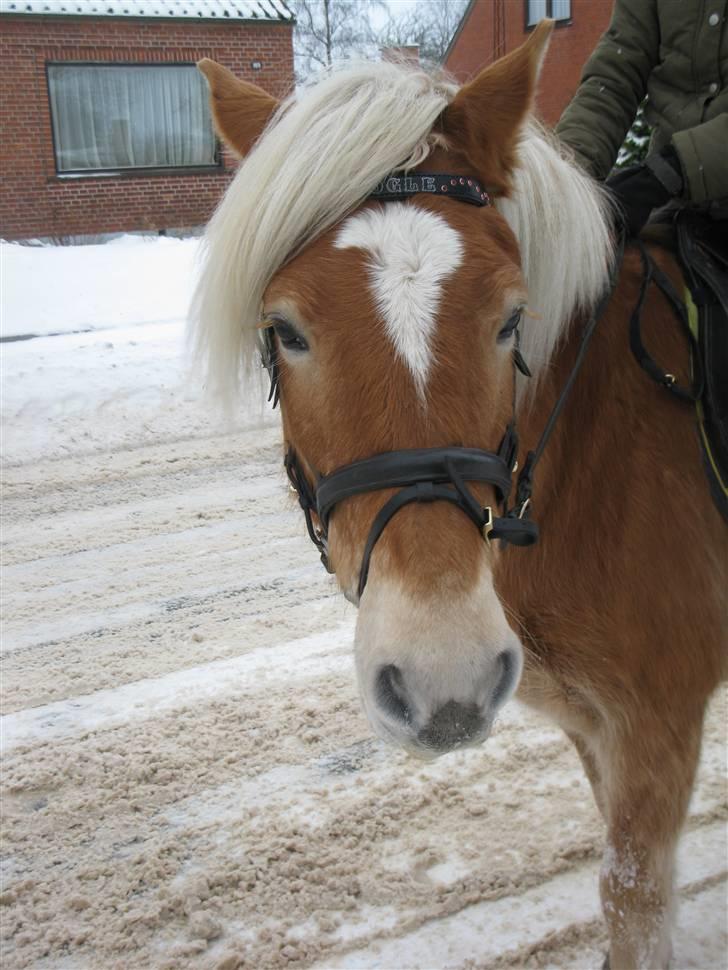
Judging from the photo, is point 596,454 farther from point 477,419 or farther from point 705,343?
point 477,419

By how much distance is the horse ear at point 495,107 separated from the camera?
1.73 metres

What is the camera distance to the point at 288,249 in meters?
1.66

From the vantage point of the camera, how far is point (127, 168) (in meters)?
13.9

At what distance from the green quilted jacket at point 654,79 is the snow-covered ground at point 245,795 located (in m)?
1.36

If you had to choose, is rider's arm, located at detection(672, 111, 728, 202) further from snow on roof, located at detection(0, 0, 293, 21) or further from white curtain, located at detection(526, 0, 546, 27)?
white curtain, located at detection(526, 0, 546, 27)

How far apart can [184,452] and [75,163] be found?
32.0 feet

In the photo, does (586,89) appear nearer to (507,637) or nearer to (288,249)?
(288,249)

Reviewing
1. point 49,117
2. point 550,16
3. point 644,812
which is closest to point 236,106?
point 644,812

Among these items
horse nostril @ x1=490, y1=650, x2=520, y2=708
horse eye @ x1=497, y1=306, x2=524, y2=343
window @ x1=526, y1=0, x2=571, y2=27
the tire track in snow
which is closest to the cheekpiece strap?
horse eye @ x1=497, y1=306, x2=524, y2=343

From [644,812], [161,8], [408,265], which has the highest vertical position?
[408,265]

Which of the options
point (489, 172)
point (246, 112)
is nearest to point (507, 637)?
point (489, 172)

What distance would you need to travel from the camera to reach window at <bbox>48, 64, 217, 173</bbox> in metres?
13.4

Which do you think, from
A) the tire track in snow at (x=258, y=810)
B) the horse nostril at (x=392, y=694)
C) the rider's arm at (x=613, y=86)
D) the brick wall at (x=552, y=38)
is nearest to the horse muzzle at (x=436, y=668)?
the horse nostril at (x=392, y=694)

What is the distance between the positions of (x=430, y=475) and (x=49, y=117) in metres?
14.0
